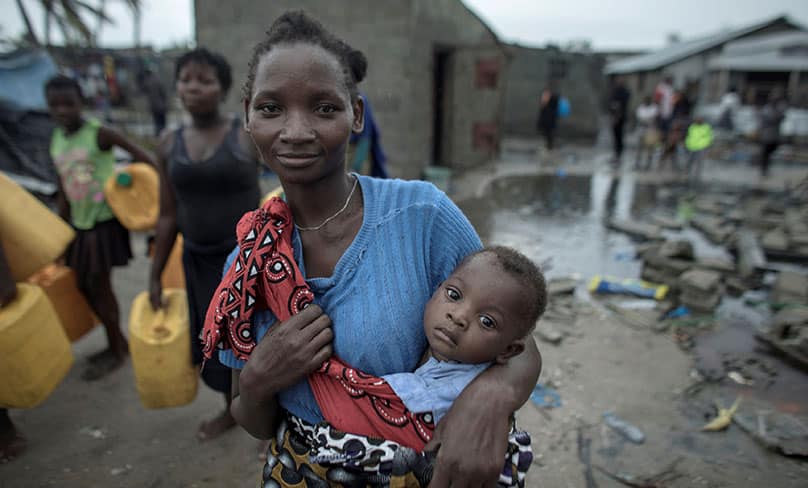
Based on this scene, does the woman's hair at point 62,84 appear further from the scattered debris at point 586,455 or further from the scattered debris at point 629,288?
the scattered debris at point 629,288

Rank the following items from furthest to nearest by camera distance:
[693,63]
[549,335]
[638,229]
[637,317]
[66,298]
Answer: [693,63], [638,229], [637,317], [549,335], [66,298]

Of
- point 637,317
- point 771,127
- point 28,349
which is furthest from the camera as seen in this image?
point 771,127

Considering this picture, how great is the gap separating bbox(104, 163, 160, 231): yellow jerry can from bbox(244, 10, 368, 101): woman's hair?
241 centimetres

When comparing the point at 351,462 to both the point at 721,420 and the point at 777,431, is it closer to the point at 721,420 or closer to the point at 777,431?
the point at 721,420

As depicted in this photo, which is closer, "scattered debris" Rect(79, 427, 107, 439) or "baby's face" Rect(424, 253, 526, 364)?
"baby's face" Rect(424, 253, 526, 364)

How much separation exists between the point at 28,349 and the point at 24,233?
631 mm

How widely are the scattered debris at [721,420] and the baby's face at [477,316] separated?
2.47 m

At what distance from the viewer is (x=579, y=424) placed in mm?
2928

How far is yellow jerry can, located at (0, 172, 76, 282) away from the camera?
2488 millimetres

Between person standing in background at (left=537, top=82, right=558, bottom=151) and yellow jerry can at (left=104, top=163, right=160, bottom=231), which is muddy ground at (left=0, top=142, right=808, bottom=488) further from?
person standing in background at (left=537, top=82, right=558, bottom=151)

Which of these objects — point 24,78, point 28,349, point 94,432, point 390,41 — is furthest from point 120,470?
point 24,78

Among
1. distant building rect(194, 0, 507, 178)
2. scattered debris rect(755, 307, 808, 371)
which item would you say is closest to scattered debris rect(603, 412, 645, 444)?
scattered debris rect(755, 307, 808, 371)

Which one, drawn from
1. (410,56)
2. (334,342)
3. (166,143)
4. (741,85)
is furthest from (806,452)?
(741,85)

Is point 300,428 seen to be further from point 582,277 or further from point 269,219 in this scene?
point 582,277
